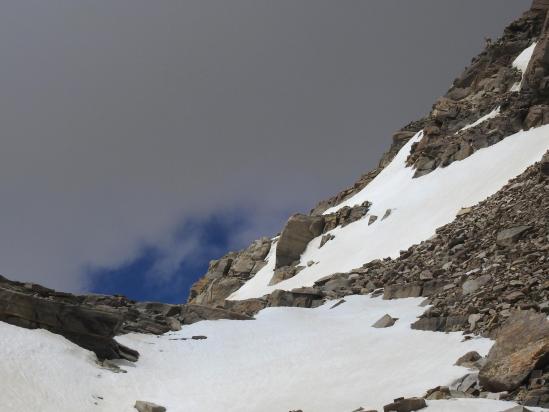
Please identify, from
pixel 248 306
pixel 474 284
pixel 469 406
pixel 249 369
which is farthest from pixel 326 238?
pixel 469 406

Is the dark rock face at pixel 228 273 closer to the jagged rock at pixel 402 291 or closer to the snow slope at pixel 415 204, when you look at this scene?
the snow slope at pixel 415 204

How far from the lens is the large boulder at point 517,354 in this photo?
15.5 meters

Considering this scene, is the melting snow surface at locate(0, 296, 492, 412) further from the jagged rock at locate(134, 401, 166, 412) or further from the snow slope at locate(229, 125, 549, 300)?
the snow slope at locate(229, 125, 549, 300)

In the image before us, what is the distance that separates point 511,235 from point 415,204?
1862cm

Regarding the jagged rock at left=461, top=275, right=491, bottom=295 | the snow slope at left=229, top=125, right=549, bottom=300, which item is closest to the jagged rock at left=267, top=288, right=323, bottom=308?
the snow slope at left=229, top=125, right=549, bottom=300

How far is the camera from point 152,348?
28.5 metres

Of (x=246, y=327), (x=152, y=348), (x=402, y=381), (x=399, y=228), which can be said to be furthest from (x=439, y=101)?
(x=402, y=381)

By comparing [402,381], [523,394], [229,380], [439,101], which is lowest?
[523,394]

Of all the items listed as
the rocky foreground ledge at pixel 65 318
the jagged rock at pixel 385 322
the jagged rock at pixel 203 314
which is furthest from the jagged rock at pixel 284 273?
the rocky foreground ledge at pixel 65 318

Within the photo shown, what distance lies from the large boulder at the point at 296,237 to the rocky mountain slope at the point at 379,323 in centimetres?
361

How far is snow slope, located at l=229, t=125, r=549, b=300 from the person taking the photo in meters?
40.6

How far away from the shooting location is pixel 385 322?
27.8 meters

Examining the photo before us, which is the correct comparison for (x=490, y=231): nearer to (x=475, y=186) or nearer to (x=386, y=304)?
(x=386, y=304)

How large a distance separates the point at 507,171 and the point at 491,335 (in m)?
21.9
